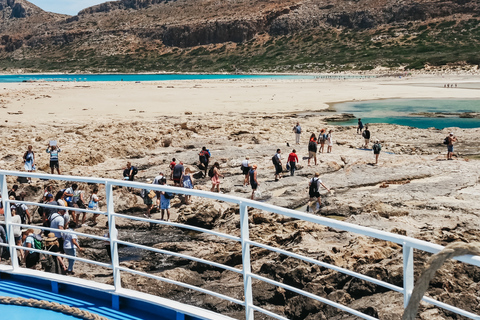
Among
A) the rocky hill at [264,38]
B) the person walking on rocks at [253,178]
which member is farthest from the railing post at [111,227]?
the rocky hill at [264,38]

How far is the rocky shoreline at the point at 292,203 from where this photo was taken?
295 inches

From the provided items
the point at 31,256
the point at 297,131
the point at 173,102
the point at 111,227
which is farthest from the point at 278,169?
the point at 173,102

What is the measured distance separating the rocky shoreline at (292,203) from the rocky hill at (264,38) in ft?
→ 240

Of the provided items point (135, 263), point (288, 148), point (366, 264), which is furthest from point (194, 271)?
point (288, 148)

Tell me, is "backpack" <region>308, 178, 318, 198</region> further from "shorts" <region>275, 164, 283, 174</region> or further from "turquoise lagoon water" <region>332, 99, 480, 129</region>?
"turquoise lagoon water" <region>332, 99, 480, 129</region>

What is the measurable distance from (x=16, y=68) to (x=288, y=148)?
157892 mm

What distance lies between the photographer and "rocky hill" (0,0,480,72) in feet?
364

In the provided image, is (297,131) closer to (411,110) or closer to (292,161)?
(292,161)

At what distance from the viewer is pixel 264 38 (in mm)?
148625

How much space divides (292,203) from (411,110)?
29.5m

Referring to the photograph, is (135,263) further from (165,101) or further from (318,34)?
(318,34)

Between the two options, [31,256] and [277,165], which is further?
[277,165]

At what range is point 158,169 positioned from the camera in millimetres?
21109

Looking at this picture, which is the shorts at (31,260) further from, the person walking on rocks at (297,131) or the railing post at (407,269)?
the person walking on rocks at (297,131)
